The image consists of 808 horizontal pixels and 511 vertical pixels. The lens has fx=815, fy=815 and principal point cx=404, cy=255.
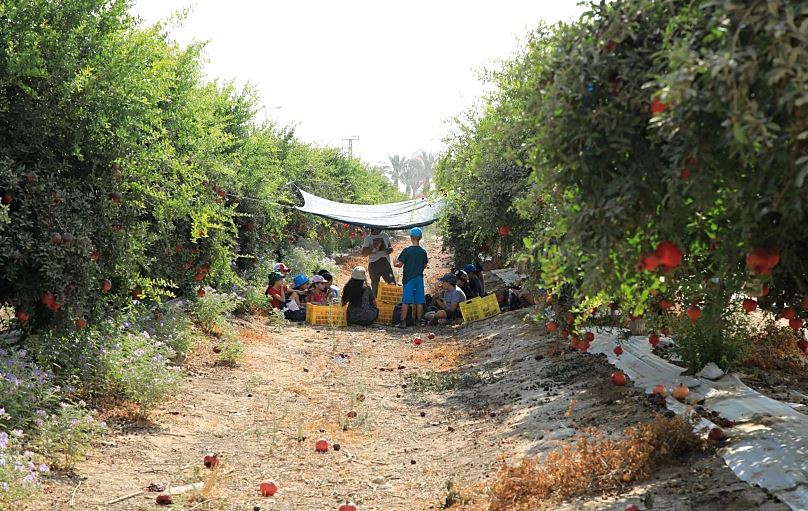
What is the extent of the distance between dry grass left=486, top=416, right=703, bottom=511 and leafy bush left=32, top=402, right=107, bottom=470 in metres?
2.86

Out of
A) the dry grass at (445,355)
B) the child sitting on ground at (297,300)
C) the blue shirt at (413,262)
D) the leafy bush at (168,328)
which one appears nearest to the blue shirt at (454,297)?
→ the blue shirt at (413,262)

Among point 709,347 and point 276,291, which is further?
point 276,291

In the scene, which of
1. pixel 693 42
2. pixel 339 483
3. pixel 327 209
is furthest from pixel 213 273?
pixel 693 42

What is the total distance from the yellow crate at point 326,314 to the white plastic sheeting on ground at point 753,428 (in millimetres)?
7277

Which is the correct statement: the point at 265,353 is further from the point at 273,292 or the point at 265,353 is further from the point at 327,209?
the point at 327,209

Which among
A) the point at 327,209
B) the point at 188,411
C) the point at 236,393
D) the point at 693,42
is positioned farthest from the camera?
the point at 327,209

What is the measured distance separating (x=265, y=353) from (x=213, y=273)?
1.32 meters

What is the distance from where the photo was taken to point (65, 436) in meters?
5.62

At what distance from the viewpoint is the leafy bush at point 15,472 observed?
14.6 feet

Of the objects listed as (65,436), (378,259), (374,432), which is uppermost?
(378,259)

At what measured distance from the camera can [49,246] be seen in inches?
239

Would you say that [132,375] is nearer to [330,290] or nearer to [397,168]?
[330,290]

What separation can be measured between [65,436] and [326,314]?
8.70 m

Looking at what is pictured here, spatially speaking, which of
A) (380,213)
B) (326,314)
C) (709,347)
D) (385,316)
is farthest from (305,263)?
(709,347)
